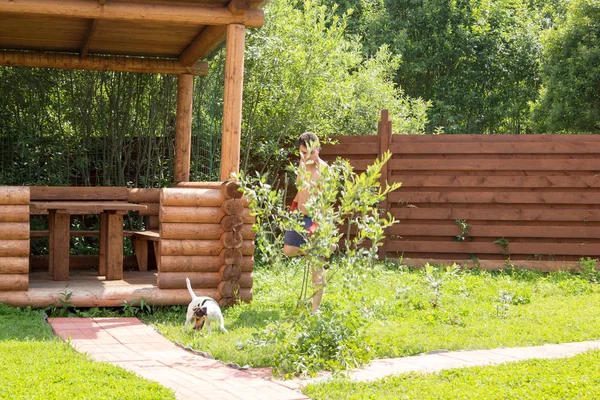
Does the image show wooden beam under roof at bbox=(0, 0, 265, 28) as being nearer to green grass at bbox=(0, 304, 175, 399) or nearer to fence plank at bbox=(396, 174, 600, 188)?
green grass at bbox=(0, 304, 175, 399)

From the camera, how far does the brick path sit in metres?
4.85

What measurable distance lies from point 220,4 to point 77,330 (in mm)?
3623

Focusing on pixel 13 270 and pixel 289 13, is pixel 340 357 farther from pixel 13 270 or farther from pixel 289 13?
pixel 289 13

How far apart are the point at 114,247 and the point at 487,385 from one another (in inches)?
199

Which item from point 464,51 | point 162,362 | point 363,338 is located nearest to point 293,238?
point 363,338

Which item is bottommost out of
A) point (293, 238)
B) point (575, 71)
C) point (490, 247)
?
point (490, 247)

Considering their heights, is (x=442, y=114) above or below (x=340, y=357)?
above

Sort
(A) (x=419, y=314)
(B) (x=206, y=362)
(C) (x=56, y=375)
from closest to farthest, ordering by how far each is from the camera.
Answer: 1. (C) (x=56, y=375)
2. (B) (x=206, y=362)
3. (A) (x=419, y=314)

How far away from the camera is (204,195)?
809 centimetres

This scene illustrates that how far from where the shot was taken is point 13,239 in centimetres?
758

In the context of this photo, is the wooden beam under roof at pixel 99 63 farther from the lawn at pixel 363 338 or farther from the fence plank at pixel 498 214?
the fence plank at pixel 498 214

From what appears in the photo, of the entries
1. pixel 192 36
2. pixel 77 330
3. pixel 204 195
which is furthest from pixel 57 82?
pixel 77 330

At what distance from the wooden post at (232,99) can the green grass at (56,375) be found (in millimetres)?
2746

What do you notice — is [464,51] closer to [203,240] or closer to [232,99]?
[232,99]
